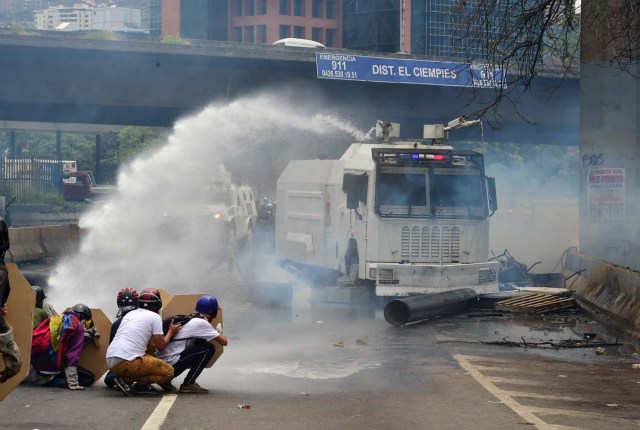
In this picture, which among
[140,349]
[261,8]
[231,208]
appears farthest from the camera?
[261,8]

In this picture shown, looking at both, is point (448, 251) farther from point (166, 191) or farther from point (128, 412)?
point (128, 412)

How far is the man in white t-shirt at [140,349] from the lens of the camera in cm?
962

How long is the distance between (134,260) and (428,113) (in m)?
22.5

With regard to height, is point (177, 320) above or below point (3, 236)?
below

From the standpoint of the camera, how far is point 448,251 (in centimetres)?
1858

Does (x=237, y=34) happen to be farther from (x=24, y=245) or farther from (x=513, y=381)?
(x=513, y=381)

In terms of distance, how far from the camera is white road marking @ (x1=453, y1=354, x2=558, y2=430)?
8602mm

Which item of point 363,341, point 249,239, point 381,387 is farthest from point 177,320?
point 249,239

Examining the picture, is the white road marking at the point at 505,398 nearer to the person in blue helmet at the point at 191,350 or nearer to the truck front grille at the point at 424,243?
the person in blue helmet at the point at 191,350

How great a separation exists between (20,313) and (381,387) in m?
4.80

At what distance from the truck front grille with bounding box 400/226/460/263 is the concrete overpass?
56.8 ft

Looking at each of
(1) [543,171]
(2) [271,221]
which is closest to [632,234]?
(2) [271,221]

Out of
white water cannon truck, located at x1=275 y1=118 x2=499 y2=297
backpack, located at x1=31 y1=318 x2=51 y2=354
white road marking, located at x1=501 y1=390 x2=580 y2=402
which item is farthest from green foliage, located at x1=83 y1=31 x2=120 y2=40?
white road marking, located at x1=501 y1=390 x2=580 y2=402

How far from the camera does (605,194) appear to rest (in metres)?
18.7
